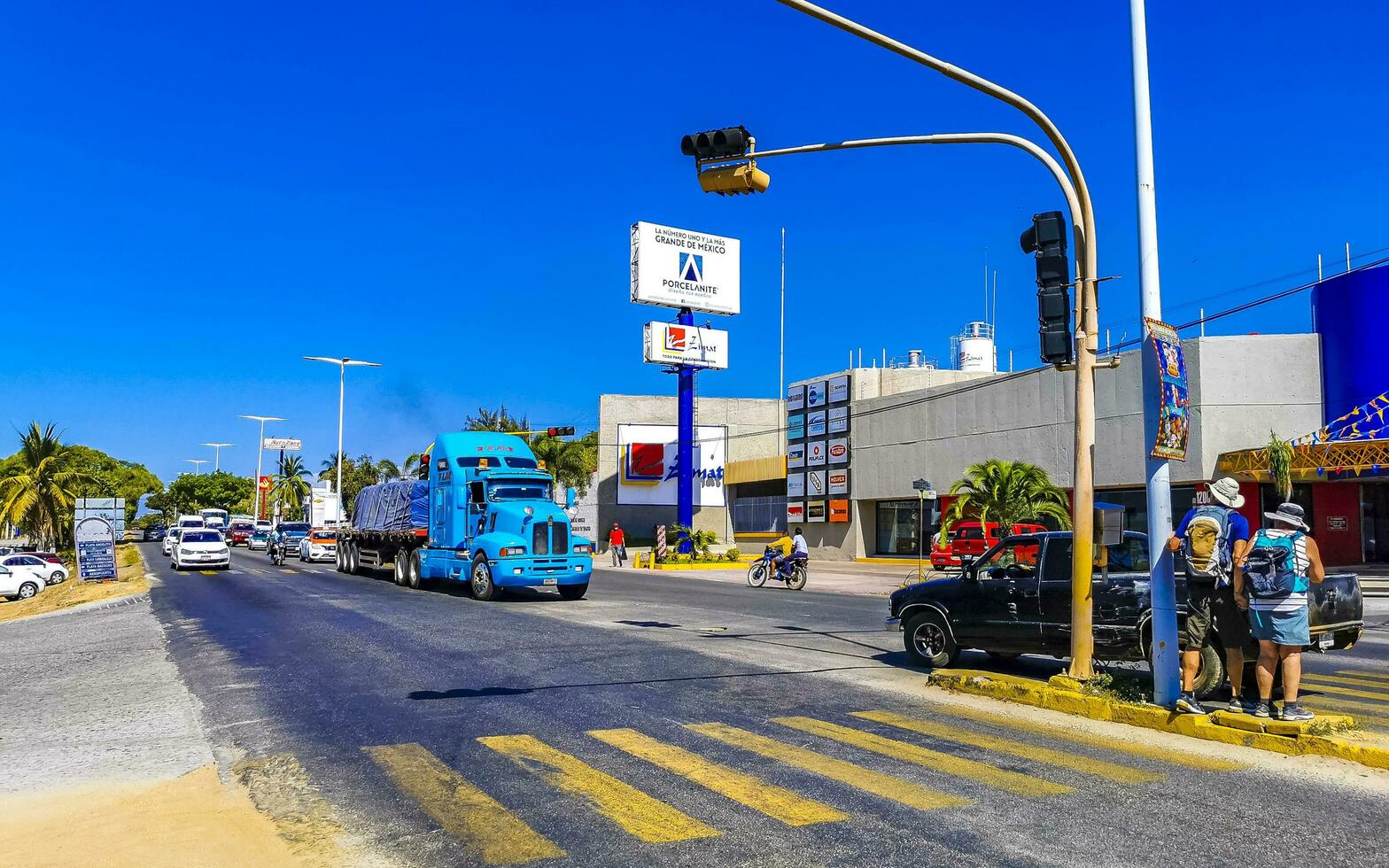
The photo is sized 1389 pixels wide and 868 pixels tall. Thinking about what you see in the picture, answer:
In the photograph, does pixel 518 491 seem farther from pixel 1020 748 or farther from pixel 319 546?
pixel 319 546

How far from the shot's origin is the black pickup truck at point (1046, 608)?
10.1m

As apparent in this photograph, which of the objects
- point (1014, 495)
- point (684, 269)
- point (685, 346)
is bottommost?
point (1014, 495)

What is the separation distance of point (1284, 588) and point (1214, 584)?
1.08 m

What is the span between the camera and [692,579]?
37.8m

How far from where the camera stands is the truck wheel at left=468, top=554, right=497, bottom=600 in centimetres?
2436

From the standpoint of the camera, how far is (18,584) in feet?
113

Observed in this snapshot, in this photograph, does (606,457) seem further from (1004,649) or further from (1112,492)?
(1004,649)

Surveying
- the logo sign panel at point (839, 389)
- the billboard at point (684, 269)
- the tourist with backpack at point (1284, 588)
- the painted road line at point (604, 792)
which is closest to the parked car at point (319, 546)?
the billboard at point (684, 269)

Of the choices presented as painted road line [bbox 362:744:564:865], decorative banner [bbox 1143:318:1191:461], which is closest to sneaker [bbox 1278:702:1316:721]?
decorative banner [bbox 1143:318:1191:461]

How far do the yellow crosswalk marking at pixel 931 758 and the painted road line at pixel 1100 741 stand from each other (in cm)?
128

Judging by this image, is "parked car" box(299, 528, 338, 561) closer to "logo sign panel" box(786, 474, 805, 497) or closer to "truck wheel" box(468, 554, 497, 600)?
"logo sign panel" box(786, 474, 805, 497)

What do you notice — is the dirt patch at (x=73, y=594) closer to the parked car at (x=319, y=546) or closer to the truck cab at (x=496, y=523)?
the truck cab at (x=496, y=523)

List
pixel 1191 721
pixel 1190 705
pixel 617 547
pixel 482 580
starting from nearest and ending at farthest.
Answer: pixel 1191 721 < pixel 1190 705 < pixel 482 580 < pixel 617 547

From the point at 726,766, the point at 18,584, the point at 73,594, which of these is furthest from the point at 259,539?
the point at 726,766
